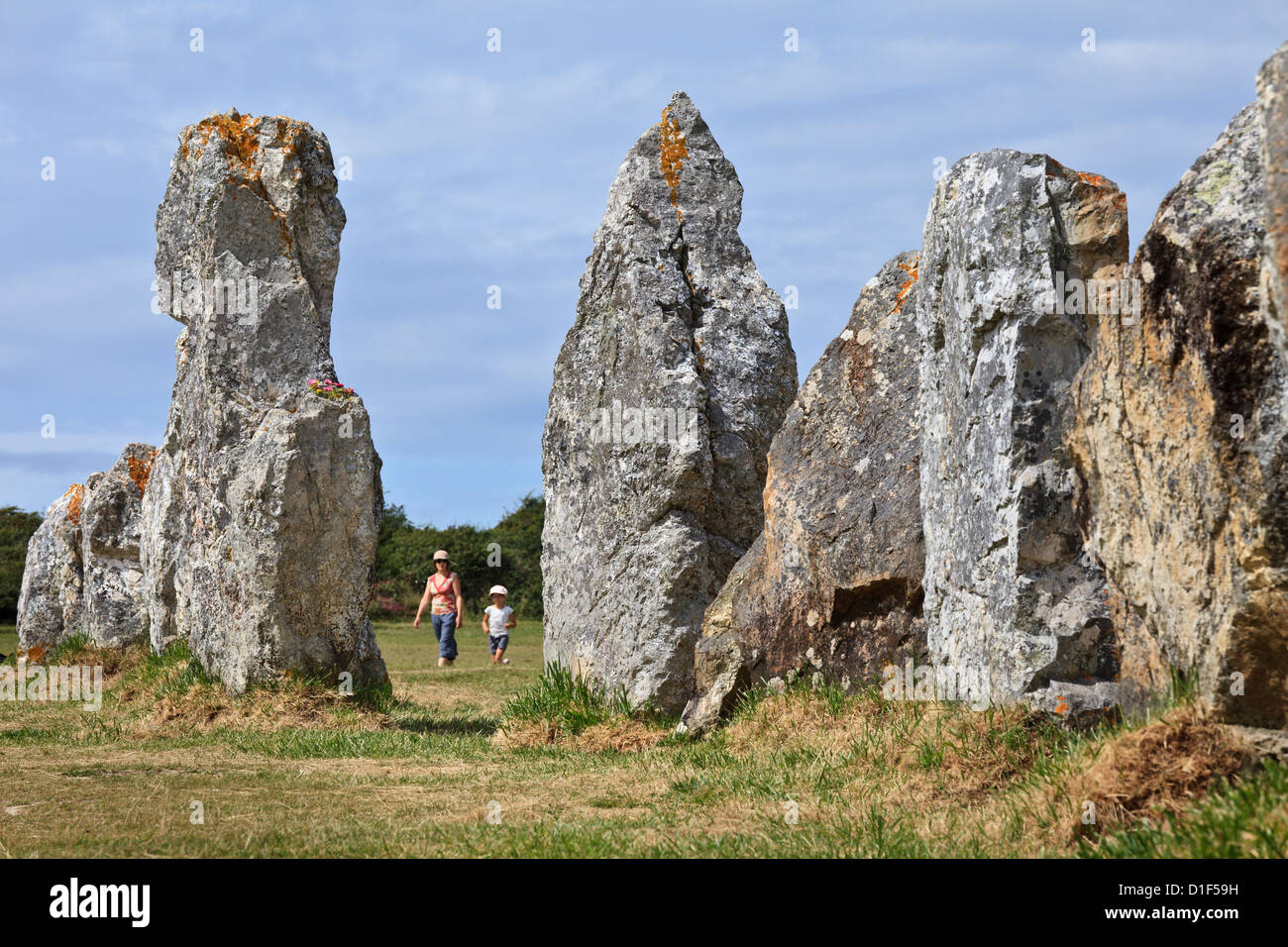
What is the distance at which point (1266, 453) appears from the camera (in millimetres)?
4535

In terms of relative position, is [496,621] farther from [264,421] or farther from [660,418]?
[660,418]

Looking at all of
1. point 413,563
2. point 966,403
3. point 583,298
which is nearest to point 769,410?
point 583,298

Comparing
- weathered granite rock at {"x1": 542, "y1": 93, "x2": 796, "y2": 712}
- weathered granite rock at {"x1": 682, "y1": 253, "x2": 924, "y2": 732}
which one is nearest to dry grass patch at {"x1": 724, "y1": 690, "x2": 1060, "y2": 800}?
weathered granite rock at {"x1": 682, "y1": 253, "x2": 924, "y2": 732}

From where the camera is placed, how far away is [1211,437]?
186 inches

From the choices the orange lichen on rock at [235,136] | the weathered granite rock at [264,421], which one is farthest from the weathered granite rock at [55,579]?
the orange lichen on rock at [235,136]

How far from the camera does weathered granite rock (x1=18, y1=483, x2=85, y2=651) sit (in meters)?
18.2

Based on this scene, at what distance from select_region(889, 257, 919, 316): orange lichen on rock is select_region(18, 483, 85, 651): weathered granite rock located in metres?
13.6

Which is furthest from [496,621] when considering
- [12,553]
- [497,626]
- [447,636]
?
[12,553]

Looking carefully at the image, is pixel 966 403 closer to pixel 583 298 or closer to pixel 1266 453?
pixel 1266 453

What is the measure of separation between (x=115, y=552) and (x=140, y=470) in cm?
141

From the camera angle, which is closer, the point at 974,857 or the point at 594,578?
the point at 974,857

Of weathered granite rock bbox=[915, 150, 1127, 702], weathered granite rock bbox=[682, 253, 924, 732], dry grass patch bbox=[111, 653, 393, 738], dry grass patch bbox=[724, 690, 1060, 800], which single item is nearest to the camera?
dry grass patch bbox=[724, 690, 1060, 800]

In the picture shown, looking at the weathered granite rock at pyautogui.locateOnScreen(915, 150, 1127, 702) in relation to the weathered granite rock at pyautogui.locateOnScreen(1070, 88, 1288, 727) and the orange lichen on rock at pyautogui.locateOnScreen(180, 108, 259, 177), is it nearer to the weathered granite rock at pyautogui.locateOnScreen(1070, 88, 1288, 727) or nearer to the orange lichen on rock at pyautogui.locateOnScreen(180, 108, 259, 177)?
the weathered granite rock at pyautogui.locateOnScreen(1070, 88, 1288, 727)
